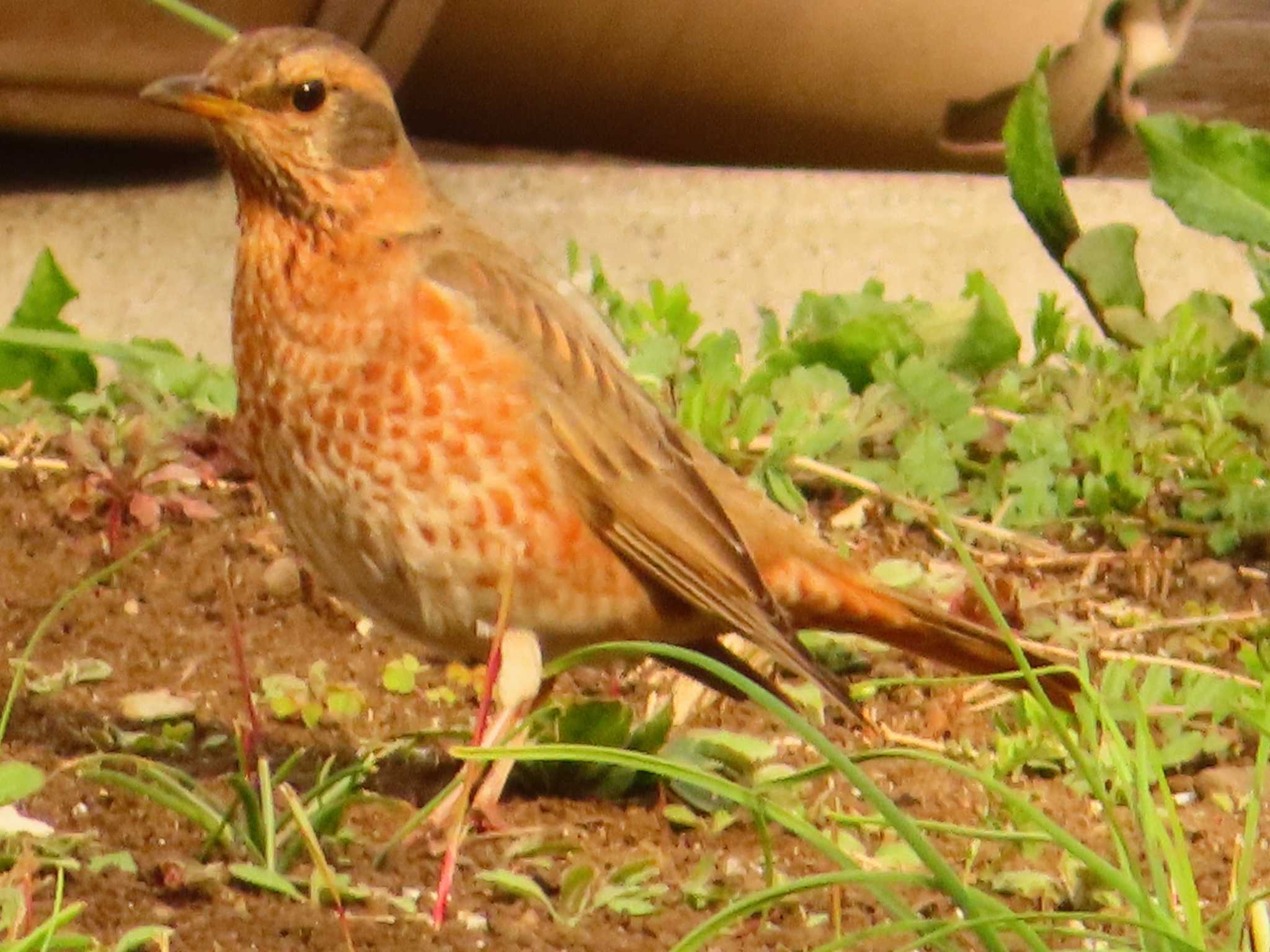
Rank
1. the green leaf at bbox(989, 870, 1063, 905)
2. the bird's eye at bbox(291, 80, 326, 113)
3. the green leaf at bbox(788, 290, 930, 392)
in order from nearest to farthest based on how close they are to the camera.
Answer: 1. the green leaf at bbox(989, 870, 1063, 905)
2. the bird's eye at bbox(291, 80, 326, 113)
3. the green leaf at bbox(788, 290, 930, 392)

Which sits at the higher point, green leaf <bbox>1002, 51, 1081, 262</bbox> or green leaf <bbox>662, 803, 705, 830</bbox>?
green leaf <bbox>1002, 51, 1081, 262</bbox>

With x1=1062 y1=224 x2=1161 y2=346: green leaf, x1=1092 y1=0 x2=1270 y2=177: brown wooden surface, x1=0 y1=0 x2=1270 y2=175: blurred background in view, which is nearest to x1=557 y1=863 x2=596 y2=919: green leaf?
x1=1062 y1=224 x2=1161 y2=346: green leaf

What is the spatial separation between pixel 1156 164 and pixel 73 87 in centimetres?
241

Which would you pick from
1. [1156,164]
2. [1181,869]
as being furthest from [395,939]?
[1156,164]

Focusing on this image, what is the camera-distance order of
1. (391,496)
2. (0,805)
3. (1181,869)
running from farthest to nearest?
(391,496), (0,805), (1181,869)

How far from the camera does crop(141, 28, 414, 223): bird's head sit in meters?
2.82

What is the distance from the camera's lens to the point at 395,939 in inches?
91.4

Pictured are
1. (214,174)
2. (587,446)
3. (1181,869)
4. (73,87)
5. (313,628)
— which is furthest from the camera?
(214,174)

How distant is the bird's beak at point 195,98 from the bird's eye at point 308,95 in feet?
0.27

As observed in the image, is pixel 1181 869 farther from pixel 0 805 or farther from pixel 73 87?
pixel 73 87

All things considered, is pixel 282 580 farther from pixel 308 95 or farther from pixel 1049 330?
pixel 1049 330

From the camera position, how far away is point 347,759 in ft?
9.84

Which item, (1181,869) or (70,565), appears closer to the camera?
(1181,869)

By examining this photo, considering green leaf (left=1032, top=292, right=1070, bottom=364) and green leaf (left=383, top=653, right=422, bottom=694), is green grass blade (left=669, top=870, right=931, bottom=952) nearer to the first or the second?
green leaf (left=383, top=653, right=422, bottom=694)
